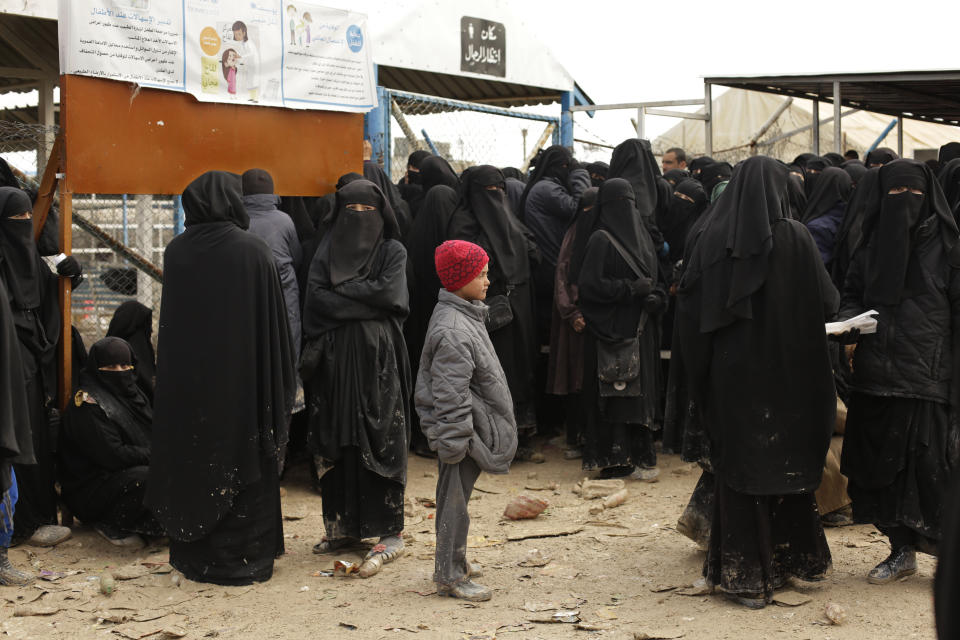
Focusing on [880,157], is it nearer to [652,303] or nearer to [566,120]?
[652,303]

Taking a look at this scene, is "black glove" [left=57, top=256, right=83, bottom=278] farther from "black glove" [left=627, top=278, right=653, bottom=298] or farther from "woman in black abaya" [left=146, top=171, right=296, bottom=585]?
"black glove" [left=627, top=278, right=653, bottom=298]

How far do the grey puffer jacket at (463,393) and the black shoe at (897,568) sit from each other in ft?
5.32

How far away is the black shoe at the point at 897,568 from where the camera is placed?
418 cm

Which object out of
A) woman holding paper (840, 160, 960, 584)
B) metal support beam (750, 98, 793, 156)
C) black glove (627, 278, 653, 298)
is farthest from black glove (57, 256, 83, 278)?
metal support beam (750, 98, 793, 156)

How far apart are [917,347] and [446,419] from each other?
6.38 feet

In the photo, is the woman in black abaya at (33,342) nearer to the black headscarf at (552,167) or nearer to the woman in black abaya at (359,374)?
the woman in black abaya at (359,374)

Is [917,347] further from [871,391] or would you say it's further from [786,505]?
[786,505]

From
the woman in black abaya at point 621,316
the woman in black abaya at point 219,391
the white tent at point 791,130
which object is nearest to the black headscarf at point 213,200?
the woman in black abaya at point 219,391

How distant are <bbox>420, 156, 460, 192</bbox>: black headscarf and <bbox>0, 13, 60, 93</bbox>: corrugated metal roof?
2880 millimetres

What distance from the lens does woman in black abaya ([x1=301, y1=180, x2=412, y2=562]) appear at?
4.72m

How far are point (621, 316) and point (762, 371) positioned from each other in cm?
224

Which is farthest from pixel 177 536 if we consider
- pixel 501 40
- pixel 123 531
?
pixel 501 40

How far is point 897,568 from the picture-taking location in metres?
4.20

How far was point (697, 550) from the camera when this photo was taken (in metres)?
4.75
